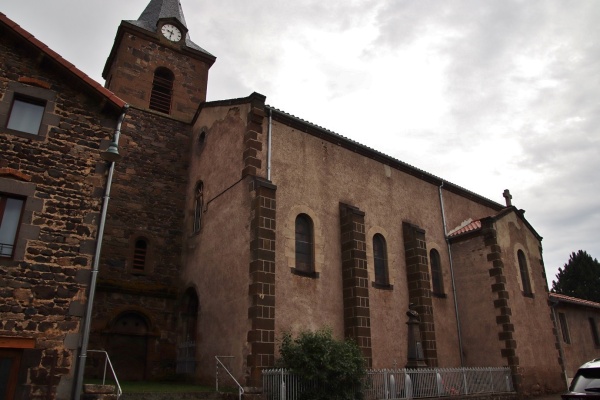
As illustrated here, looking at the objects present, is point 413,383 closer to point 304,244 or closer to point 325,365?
point 325,365

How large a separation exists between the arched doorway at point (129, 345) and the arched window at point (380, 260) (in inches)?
311

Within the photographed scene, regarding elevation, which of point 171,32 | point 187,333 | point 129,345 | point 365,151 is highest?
point 171,32

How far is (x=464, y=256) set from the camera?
61.7 feet

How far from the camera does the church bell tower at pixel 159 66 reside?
17.7 m

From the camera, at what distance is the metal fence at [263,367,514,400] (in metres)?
10.8

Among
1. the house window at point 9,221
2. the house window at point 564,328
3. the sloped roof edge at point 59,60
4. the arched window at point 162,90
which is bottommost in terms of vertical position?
the house window at point 564,328

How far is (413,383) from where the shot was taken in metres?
13.0

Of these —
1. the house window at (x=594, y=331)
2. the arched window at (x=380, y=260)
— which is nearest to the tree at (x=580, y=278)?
the house window at (x=594, y=331)

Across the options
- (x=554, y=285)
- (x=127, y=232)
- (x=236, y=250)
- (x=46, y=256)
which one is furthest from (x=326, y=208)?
(x=554, y=285)

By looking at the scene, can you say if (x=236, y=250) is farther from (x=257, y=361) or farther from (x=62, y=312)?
(x=62, y=312)

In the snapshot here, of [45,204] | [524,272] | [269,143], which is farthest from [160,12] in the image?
[524,272]

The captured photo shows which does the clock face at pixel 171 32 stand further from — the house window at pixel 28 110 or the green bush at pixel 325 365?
the green bush at pixel 325 365

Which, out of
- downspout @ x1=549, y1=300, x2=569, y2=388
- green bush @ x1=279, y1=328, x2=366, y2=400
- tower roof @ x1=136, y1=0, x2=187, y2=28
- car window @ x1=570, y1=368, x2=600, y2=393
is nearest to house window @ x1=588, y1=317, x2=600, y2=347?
downspout @ x1=549, y1=300, x2=569, y2=388

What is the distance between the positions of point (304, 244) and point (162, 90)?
9.41 m
